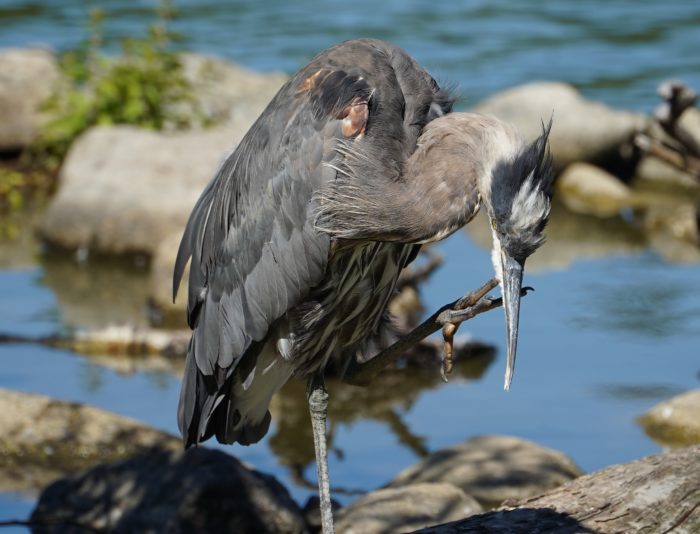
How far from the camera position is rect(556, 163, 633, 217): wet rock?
45.9 ft

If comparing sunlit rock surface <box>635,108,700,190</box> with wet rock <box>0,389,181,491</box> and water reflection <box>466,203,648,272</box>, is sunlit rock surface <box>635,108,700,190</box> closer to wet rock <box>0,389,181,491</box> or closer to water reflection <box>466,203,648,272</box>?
water reflection <box>466,203,648,272</box>

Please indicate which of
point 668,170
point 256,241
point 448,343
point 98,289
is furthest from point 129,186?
point 448,343

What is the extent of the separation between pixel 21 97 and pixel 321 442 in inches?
384

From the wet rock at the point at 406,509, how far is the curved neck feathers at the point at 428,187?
189cm

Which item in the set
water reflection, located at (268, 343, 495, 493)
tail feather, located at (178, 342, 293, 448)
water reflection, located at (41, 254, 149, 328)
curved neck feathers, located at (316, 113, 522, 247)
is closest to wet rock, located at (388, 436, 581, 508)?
water reflection, located at (268, 343, 495, 493)

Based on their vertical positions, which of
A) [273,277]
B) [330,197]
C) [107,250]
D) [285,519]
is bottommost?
[107,250]

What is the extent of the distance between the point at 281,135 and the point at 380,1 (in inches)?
715

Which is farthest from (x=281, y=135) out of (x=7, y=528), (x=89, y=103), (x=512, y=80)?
(x=512, y=80)

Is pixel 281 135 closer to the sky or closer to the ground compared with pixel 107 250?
closer to the sky

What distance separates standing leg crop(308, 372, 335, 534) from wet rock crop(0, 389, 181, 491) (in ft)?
5.70

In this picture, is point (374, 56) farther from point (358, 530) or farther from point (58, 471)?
point (58, 471)

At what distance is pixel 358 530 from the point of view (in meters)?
6.54

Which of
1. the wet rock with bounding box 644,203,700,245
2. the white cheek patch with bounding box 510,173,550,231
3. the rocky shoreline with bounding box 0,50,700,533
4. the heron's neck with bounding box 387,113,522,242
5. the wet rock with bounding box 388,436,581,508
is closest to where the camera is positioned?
the white cheek patch with bounding box 510,173,550,231

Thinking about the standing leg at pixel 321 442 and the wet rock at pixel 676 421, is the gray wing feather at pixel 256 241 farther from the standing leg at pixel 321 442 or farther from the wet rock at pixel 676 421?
the wet rock at pixel 676 421
